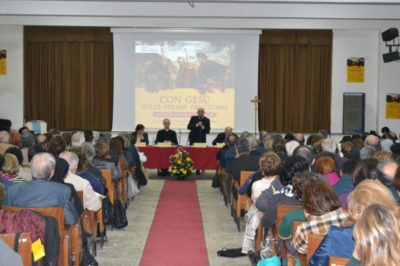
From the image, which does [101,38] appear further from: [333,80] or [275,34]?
[333,80]

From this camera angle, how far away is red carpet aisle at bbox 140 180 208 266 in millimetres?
6156

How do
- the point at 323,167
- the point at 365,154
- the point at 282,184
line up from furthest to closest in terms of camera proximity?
the point at 365,154
the point at 323,167
the point at 282,184

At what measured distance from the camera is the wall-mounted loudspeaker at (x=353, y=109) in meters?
16.8

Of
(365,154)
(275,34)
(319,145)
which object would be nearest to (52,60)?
(275,34)

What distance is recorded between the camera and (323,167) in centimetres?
603

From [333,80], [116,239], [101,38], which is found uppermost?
[101,38]

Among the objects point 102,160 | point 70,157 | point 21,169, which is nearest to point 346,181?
point 70,157

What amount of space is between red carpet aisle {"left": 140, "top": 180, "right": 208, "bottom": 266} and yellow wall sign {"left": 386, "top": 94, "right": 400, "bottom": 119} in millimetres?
8259

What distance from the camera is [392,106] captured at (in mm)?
16672

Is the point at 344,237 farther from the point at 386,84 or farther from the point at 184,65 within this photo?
the point at 386,84

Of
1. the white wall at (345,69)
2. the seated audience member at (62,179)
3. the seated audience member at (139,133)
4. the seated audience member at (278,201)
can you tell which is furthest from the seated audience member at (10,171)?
the white wall at (345,69)

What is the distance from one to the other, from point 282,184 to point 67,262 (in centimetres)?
Answer: 198

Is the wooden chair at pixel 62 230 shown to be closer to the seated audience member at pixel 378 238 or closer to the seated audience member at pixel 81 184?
the seated audience member at pixel 81 184

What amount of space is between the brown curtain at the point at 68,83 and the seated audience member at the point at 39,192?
12.5 metres
